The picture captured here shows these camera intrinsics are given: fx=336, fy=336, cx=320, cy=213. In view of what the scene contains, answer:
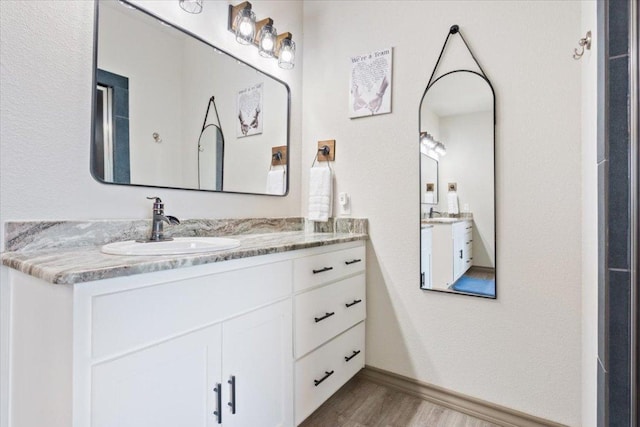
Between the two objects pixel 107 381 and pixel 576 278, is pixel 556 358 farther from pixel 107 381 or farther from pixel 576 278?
pixel 107 381

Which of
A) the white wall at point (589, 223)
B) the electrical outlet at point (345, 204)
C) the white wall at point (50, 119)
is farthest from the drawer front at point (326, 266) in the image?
the white wall at point (589, 223)

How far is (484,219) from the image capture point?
1.66 metres

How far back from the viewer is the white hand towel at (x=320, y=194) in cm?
207

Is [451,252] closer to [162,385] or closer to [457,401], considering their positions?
[457,401]

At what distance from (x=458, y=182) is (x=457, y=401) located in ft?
3.69

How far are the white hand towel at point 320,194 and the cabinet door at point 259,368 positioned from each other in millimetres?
793

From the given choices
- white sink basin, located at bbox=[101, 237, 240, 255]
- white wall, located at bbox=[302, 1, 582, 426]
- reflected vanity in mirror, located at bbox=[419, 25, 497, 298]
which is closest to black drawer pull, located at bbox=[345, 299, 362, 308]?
white wall, located at bbox=[302, 1, 582, 426]

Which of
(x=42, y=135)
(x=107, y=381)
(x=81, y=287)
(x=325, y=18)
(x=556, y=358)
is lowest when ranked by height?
(x=556, y=358)

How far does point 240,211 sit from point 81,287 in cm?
111

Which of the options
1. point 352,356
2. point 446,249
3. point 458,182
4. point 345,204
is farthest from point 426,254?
point 352,356

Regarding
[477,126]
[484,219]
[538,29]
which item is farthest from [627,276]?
[538,29]

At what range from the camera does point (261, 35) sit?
189 centimetres

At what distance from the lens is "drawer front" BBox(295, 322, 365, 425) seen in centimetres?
148

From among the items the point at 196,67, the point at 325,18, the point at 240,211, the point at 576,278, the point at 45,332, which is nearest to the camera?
the point at 45,332
